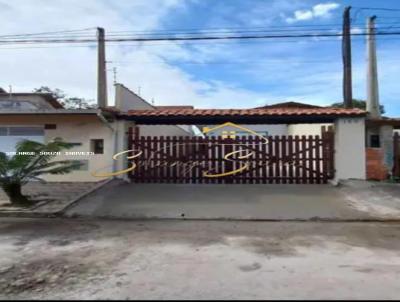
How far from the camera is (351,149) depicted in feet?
47.9

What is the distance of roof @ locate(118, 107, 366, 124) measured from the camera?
14773 mm

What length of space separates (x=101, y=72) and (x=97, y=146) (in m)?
4.60

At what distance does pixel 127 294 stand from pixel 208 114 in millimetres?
10424

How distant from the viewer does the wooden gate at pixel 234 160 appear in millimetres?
15078

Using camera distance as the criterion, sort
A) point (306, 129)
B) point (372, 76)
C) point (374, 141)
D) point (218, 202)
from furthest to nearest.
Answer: point (306, 129) → point (372, 76) → point (374, 141) → point (218, 202)

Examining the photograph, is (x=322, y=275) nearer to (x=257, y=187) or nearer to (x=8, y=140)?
(x=257, y=187)

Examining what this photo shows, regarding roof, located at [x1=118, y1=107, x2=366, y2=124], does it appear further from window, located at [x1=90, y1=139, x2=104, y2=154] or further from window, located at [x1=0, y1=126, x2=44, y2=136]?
window, located at [x1=0, y1=126, x2=44, y2=136]

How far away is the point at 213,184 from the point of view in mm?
14969

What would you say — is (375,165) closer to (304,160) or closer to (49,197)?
(304,160)

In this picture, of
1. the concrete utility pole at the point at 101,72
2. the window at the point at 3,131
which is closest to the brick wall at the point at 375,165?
the concrete utility pole at the point at 101,72

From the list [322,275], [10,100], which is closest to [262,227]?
[322,275]

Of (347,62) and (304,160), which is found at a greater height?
(347,62)

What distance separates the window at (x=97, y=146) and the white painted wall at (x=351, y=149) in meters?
7.65

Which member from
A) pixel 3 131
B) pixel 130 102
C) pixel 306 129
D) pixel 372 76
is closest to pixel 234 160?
pixel 130 102
